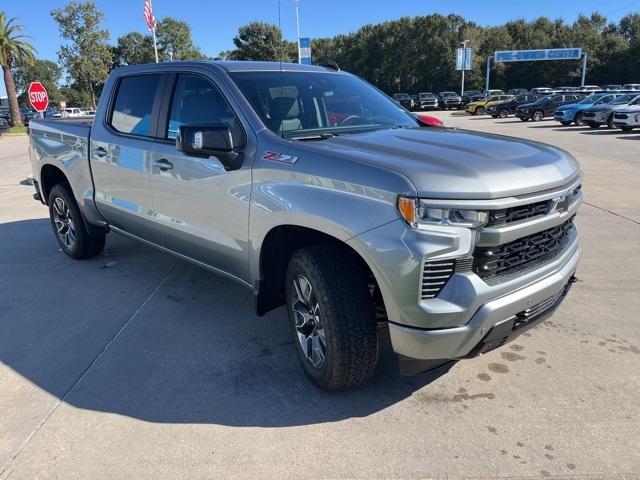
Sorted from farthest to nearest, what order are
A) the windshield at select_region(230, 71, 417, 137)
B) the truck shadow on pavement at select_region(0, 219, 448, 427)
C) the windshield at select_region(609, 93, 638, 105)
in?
the windshield at select_region(609, 93, 638, 105)
the windshield at select_region(230, 71, 417, 137)
the truck shadow on pavement at select_region(0, 219, 448, 427)

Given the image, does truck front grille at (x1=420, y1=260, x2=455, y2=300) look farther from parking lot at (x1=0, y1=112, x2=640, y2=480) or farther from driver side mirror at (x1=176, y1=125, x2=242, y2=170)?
driver side mirror at (x1=176, y1=125, x2=242, y2=170)

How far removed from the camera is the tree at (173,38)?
77188 mm

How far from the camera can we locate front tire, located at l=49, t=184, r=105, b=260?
5.48m

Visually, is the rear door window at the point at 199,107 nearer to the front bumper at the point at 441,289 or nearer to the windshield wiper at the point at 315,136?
the windshield wiper at the point at 315,136

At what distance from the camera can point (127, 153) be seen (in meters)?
4.37

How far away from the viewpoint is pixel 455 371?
11.2 ft

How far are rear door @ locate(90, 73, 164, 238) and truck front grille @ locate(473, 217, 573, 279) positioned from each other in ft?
8.79

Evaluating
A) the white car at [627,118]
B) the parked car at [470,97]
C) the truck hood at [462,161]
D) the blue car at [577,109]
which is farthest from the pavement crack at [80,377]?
the parked car at [470,97]

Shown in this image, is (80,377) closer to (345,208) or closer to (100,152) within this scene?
(345,208)

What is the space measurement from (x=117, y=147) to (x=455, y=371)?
3.23m

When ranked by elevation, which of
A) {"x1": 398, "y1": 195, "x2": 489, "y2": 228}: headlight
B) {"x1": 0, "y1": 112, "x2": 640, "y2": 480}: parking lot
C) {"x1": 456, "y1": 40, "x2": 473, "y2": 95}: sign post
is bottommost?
{"x1": 0, "y1": 112, "x2": 640, "y2": 480}: parking lot

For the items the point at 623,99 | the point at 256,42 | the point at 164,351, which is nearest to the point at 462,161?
the point at 164,351

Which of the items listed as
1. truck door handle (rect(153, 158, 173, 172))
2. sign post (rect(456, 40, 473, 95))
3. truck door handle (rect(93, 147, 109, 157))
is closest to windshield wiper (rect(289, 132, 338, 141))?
truck door handle (rect(153, 158, 173, 172))

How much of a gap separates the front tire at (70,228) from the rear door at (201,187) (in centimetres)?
166
